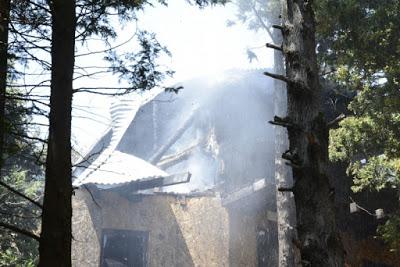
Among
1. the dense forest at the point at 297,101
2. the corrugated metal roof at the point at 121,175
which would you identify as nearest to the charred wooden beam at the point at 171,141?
the corrugated metal roof at the point at 121,175

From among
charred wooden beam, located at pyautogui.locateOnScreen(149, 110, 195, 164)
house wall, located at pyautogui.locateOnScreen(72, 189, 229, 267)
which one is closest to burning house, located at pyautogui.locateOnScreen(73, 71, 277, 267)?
house wall, located at pyautogui.locateOnScreen(72, 189, 229, 267)

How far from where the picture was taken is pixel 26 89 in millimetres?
5000

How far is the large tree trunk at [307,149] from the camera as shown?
4254 mm

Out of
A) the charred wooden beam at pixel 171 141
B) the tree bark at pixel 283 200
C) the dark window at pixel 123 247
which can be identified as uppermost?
the charred wooden beam at pixel 171 141

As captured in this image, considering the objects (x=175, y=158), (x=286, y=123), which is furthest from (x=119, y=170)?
(x=286, y=123)

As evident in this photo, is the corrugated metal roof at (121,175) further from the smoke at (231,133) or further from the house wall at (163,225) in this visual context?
the smoke at (231,133)

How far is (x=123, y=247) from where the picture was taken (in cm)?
1294

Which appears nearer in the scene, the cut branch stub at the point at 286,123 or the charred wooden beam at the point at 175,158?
the cut branch stub at the point at 286,123

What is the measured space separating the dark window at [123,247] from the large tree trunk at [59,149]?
872 centimetres

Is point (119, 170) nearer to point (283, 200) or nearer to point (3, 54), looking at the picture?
point (283, 200)

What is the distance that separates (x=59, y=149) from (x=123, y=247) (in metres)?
9.14

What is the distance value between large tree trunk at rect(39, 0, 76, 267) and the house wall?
28.0 ft

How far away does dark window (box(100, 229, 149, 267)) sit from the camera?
41.7ft

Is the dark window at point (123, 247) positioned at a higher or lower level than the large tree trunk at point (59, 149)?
lower
